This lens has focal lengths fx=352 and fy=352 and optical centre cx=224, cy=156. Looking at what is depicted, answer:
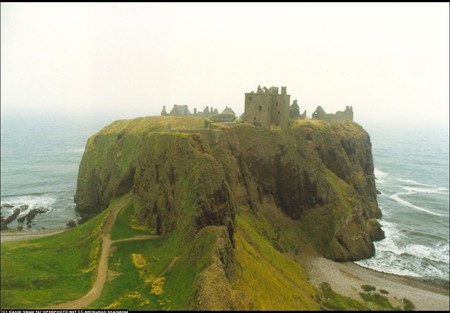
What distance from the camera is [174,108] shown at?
12800cm

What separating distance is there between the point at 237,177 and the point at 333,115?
2365 inches

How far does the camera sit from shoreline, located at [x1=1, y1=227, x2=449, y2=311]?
57.0 metres

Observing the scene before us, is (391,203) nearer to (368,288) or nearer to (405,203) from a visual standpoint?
(405,203)

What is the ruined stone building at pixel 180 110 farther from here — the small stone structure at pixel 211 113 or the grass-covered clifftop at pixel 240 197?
the grass-covered clifftop at pixel 240 197

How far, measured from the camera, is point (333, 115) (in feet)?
397

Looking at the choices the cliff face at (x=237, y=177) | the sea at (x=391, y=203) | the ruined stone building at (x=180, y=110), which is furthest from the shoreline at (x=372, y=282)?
the ruined stone building at (x=180, y=110)

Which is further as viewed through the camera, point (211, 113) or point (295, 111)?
point (211, 113)

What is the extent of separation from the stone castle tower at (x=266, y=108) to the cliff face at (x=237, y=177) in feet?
12.3

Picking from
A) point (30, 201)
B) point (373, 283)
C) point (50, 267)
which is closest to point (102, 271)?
point (50, 267)

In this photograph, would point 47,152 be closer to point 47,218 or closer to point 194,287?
point 47,218

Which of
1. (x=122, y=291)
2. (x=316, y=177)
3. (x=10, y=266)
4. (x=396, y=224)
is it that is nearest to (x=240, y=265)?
(x=122, y=291)

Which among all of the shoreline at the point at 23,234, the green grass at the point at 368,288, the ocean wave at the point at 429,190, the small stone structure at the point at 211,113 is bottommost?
the green grass at the point at 368,288

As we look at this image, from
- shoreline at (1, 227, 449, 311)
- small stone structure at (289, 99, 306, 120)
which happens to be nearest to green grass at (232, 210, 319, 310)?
shoreline at (1, 227, 449, 311)

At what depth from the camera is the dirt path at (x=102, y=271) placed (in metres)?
39.5
